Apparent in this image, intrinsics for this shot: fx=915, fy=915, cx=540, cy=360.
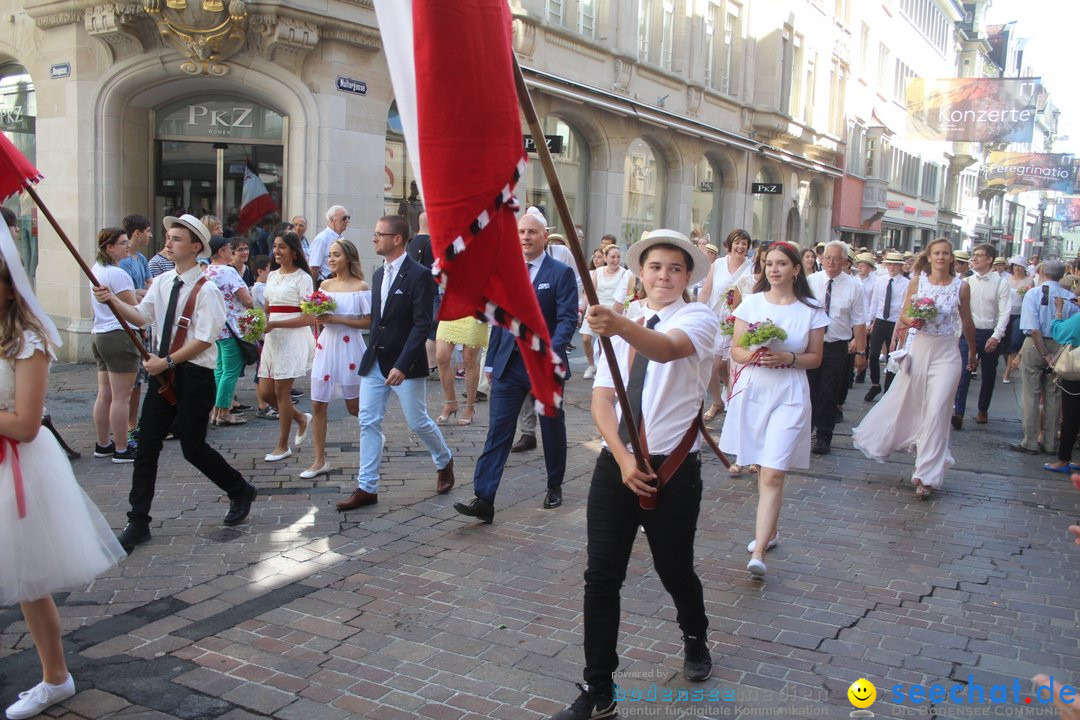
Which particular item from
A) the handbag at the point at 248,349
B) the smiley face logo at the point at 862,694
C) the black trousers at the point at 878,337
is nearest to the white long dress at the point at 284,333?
the handbag at the point at 248,349

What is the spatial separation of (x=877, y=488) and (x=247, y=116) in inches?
451

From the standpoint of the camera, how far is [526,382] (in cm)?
650

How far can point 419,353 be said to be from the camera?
6555mm

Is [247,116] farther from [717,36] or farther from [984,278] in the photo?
[717,36]

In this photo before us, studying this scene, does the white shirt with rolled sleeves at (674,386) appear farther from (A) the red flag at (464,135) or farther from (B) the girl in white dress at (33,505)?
(B) the girl in white dress at (33,505)

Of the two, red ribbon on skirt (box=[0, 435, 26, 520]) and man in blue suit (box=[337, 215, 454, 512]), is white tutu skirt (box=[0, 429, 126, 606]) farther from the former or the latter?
man in blue suit (box=[337, 215, 454, 512])

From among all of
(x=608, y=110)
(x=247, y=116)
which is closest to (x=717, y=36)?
(x=608, y=110)

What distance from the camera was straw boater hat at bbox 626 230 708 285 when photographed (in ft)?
12.6

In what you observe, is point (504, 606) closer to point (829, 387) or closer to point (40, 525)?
point (40, 525)

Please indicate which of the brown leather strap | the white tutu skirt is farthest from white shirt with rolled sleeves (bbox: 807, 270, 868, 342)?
the white tutu skirt

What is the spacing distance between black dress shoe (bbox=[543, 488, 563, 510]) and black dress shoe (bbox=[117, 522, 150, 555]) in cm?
268

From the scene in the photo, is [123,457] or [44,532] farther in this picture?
[123,457]

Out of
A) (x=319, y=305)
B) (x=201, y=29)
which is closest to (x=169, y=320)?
(x=319, y=305)

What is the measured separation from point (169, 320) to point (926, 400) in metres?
5.95
